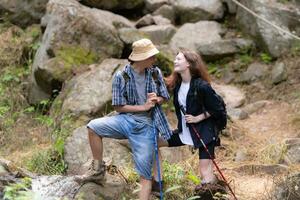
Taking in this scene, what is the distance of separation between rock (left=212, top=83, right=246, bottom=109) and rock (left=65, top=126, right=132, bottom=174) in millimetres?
3076

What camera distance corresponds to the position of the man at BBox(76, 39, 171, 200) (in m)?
5.29

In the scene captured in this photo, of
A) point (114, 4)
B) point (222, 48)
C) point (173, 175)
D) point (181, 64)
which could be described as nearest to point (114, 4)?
point (114, 4)

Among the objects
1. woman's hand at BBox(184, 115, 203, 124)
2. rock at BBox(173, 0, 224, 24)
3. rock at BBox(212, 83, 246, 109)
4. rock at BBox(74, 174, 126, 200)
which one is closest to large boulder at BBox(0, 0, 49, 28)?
rock at BBox(173, 0, 224, 24)

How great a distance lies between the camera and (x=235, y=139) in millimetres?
8539

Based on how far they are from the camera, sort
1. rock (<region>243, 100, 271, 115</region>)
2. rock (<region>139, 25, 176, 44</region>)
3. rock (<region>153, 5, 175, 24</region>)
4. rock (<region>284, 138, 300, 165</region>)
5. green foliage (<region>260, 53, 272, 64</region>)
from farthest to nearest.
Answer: rock (<region>153, 5, 175, 24</region>), rock (<region>139, 25, 176, 44</region>), green foliage (<region>260, 53, 272, 64</region>), rock (<region>243, 100, 271, 115</region>), rock (<region>284, 138, 300, 165</region>)

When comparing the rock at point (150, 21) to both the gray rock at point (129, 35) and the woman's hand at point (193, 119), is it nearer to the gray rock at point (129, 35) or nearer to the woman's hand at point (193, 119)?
the gray rock at point (129, 35)

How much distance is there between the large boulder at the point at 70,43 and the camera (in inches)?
375

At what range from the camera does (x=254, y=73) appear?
10.6 m

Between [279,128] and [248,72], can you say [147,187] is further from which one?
[248,72]

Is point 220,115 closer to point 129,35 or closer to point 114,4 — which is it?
point 129,35

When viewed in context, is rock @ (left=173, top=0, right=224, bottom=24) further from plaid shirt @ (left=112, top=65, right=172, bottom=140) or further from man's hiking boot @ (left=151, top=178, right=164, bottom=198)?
man's hiking boot @ (left=151, top=178, right=164, bottom=198)

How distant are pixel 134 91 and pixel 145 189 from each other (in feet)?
3.00

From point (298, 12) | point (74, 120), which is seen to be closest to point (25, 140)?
point (74, 120)

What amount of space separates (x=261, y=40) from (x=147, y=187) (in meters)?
6.27
